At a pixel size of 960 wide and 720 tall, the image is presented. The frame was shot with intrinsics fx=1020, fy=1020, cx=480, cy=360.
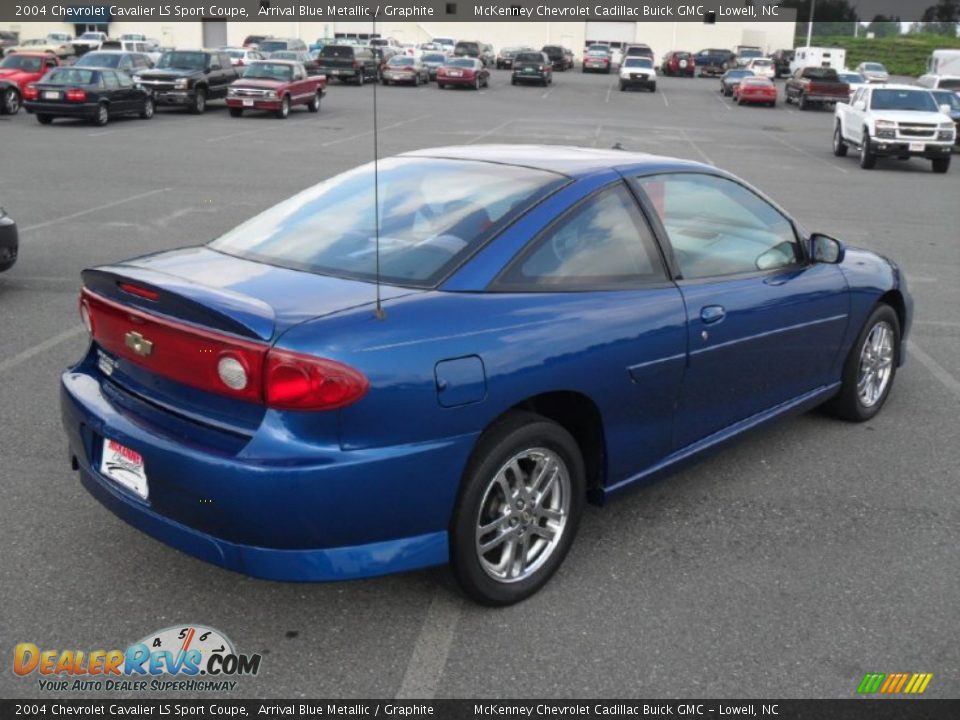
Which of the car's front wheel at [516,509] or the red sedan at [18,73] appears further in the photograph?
the red sedan at [18,73]

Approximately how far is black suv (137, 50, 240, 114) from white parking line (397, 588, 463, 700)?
90.5 ft

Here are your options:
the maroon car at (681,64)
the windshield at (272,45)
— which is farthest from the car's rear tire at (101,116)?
the maroon car at (681,64)

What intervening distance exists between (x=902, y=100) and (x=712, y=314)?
19695 mm

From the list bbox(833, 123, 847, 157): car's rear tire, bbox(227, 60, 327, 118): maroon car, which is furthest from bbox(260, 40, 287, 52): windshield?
bbox(833, 123, 847, 157): car's rear tire

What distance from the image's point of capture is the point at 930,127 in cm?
2016

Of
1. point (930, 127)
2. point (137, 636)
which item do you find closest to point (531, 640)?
point (137, 636)

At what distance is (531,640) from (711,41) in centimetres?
8765

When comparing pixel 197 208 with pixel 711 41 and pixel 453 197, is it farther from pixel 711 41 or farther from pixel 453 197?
pixel 711 41

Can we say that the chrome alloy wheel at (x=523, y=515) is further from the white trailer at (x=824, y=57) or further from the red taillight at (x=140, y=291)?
the white trailer at (x=824, y=57)

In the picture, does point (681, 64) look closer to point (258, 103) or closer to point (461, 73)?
point (461, 73)

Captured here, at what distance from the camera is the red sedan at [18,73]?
27109mm

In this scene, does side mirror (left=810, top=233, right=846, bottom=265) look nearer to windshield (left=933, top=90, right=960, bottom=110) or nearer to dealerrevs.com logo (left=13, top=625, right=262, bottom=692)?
dealerrevs.com logo (left=13, top=625, right=262, bottom=692)

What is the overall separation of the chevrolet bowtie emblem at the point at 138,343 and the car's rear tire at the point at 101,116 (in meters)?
22.8

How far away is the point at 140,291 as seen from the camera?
344 cm
